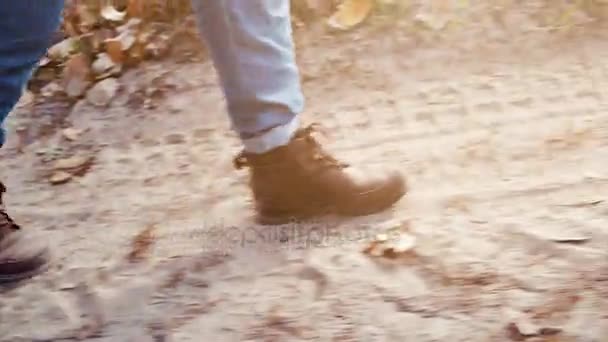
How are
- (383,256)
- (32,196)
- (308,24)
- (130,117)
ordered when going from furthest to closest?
(308,24) < (130,117) < (32,196) < (383,256)

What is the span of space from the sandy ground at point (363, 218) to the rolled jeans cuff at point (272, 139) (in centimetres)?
14

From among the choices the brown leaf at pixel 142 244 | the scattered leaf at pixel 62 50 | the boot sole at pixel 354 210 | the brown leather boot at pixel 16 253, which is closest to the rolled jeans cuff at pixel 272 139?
the boot sole at pixel 354 210

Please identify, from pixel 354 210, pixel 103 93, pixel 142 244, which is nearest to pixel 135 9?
pixel 103 93

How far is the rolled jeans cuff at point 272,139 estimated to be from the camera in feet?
3.53

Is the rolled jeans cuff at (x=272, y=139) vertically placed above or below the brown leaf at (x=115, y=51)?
above

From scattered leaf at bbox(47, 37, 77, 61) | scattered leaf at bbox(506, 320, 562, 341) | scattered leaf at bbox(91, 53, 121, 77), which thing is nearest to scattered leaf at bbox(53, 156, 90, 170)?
scattered leaf at bbox(91, 53, 121, 77)

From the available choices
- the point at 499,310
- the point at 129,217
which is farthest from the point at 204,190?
the point at 499,310

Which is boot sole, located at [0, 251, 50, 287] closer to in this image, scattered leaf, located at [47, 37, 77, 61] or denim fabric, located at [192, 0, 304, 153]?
denim fabric, located at [192, 0, 304, 153]

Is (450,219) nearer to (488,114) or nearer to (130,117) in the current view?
(488,114)

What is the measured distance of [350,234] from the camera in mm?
1133

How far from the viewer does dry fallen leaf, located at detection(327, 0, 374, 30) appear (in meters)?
1.80

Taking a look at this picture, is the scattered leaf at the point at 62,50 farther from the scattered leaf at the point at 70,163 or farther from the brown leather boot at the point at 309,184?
the brown leather boot at the point at 309,184

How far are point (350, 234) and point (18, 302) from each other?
46 centimetres

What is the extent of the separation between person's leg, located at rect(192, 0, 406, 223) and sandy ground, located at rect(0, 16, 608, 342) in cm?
3
